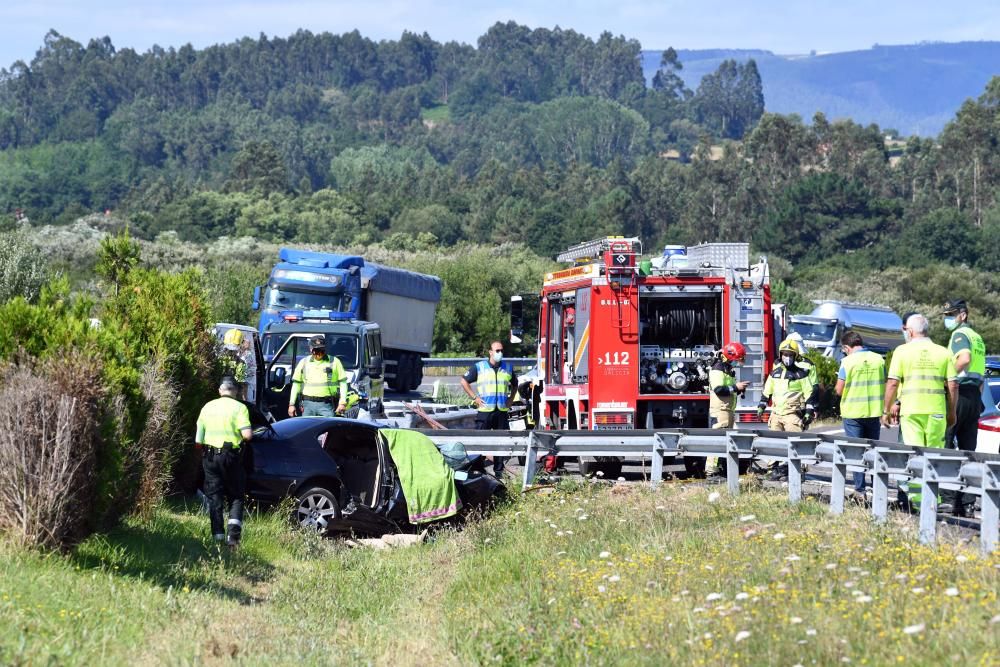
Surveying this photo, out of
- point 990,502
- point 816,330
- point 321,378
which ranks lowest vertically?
point 990,502

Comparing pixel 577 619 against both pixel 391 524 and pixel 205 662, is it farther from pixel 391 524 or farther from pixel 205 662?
pixel 391 524

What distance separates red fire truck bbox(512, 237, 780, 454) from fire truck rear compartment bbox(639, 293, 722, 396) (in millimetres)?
12

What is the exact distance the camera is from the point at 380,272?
34.3 m

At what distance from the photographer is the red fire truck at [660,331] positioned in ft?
58.2

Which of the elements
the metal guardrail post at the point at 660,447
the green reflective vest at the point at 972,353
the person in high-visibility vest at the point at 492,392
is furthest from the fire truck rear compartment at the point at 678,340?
the green reflective vest at the point at 972,353

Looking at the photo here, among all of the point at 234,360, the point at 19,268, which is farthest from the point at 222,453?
the point at 19,268

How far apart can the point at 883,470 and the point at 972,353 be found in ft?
5.01

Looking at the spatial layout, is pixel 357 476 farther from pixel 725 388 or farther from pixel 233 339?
pixel 233 339

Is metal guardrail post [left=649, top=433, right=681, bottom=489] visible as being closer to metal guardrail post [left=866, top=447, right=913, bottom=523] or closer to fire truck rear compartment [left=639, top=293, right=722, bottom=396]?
fire truck rear compartment [left=639, top=293, right=722, bottom=396]

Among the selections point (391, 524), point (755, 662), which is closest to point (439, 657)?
point (755, 662)

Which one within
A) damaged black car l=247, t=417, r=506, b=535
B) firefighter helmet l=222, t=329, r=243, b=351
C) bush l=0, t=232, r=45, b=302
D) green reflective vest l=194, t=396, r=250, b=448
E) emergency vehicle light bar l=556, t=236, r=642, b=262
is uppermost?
bush l=0, t=232, r=45, b=302

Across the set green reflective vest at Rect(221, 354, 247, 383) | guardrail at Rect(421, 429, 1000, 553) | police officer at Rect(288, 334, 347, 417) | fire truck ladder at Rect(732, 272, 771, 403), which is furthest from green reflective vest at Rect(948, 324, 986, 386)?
police officer at Rect(288, 334, 347, 417)

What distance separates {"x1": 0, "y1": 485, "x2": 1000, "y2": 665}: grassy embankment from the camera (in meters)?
7.93

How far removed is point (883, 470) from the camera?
38.7 ft
